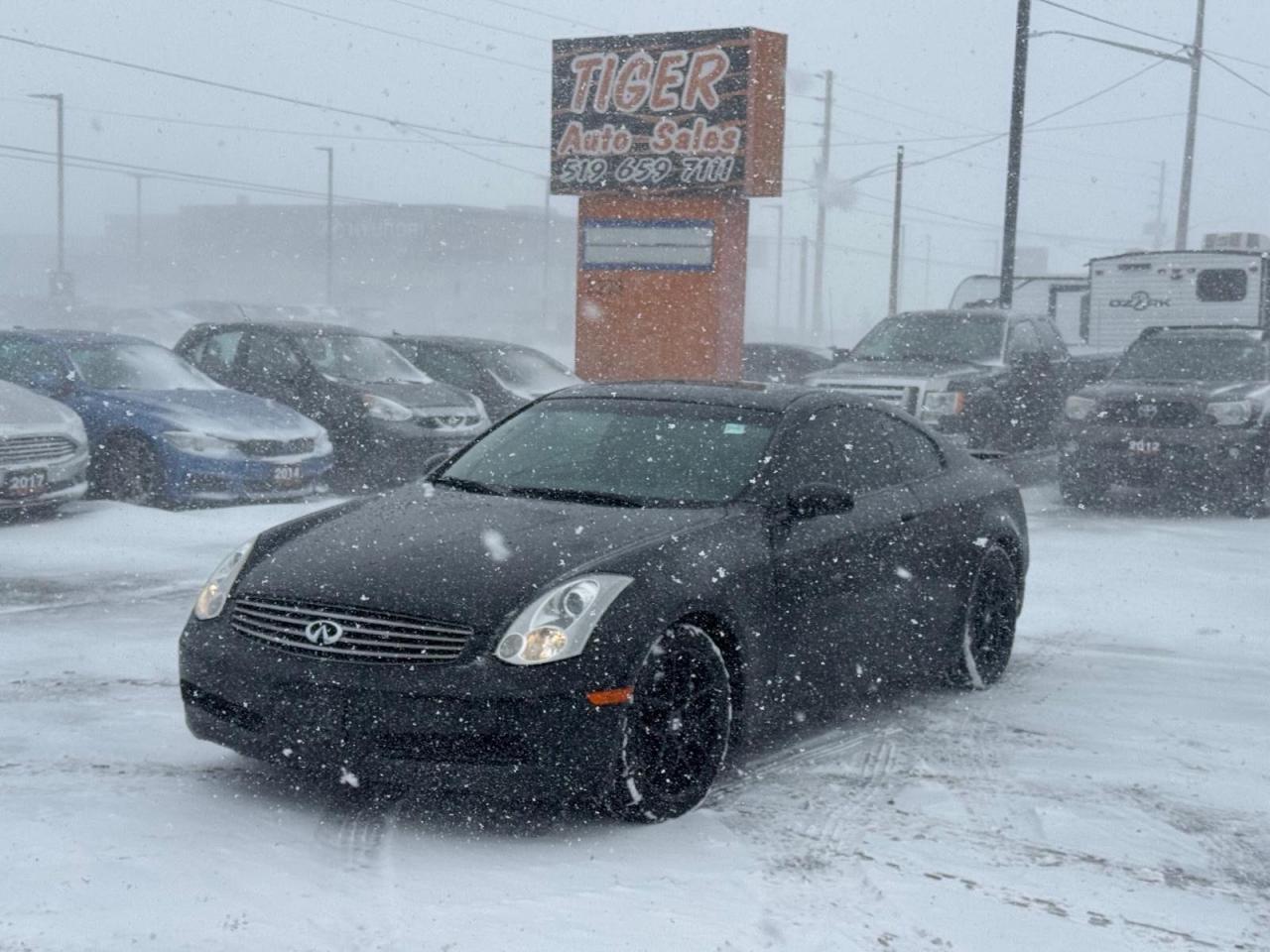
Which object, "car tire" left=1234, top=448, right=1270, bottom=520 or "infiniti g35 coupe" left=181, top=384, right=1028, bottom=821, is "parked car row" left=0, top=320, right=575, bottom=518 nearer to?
"infiniti g35 coupe" left=181, top=384, right=1028, bottom=821

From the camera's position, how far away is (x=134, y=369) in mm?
14688

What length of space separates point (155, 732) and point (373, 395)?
10133mm

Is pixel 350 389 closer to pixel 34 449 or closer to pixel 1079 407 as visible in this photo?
pixel 34 449

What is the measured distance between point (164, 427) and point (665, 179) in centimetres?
919

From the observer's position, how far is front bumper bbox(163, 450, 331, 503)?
43.8 feet

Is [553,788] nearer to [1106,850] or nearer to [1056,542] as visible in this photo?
[1106,850]

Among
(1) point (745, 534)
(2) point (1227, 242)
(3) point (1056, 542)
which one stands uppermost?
(2) point (1227, 242)

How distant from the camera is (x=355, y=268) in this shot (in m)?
A: 88.7

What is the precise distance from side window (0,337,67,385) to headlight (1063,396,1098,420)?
9.07m

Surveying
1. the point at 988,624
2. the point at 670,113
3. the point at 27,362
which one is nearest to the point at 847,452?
the point at 988,624

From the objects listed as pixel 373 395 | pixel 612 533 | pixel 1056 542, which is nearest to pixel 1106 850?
pixel 612 533

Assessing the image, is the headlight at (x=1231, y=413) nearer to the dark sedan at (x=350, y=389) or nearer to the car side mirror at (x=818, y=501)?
the dark sedan at (x=350, y=389)

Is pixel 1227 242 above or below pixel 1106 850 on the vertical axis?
above

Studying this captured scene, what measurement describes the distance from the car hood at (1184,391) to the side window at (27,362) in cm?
930
